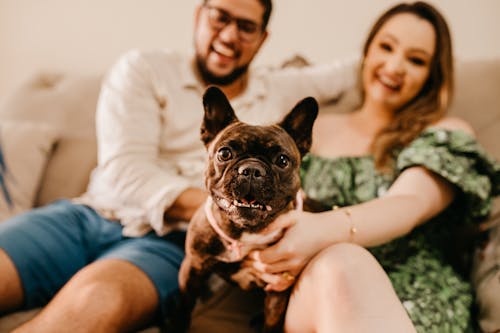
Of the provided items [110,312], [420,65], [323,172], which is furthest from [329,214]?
[420,65]

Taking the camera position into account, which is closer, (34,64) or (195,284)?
(195,284)

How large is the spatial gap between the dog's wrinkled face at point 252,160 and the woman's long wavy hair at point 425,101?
0.49 meters

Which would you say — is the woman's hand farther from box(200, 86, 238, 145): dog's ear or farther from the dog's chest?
box(200, 86, 238, 145): dog's ear

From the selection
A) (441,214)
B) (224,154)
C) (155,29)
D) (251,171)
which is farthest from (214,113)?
(155,29)

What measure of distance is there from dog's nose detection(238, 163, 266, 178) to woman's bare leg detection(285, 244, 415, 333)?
269 millimetres

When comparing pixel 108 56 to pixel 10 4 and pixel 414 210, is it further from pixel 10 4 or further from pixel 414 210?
pixel 414 210

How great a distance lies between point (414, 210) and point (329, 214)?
0.27 metres

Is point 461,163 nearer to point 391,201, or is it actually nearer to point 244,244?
point 391,201

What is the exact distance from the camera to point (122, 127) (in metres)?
1.31

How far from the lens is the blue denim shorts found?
3.74ft

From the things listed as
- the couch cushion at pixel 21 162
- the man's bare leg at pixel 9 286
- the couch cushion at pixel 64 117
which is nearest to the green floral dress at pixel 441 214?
the man's bare leg at pixel 9 286

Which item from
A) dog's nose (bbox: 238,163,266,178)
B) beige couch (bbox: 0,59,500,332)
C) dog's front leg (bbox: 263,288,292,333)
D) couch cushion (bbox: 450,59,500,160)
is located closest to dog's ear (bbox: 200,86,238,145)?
dog's nose (bbox: 238,163,266,178)

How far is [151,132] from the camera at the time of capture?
4.46ft

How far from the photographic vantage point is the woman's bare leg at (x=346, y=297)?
757 millimetres
